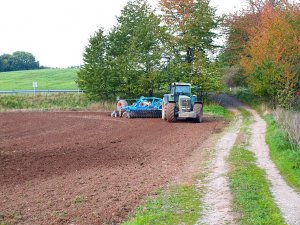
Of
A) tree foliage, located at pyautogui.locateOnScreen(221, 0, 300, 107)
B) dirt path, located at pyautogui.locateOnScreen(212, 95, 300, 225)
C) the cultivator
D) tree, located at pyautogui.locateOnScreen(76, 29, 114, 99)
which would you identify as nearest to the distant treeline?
tree, located at pyautogui.locateOnScreen(76, 29, 114, 99)

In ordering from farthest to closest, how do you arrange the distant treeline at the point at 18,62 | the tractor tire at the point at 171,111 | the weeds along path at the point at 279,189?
1. the distant treeline at the point at 18,62
2. the tractor tire at the point at 171,111
3. the weeds along path at the point at 279,189

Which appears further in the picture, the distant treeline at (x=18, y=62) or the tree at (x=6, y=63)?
the distant treeline at (x=18, y=62)

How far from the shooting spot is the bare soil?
10188 mm

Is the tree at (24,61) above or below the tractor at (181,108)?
above

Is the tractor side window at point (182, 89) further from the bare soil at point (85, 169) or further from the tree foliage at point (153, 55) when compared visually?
the tree foliage at point (153, 55)

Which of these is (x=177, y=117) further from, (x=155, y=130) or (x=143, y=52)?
(x=143, y=52)

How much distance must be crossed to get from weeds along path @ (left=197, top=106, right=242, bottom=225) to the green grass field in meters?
56.5

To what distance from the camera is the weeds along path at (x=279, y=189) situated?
382 inches

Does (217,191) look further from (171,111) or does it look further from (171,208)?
(171,111)

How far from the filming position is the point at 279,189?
477 inches

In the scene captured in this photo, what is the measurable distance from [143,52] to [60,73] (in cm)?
5405

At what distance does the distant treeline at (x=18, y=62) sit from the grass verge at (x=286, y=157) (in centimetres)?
10300

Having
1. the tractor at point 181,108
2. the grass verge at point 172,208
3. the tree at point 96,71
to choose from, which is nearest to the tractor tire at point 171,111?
the tractor at point 181,108

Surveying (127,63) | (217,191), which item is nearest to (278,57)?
(127,63)
